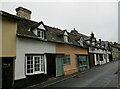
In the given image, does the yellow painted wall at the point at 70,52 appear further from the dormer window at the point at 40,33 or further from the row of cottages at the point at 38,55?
the dormer window at the point at 40,33

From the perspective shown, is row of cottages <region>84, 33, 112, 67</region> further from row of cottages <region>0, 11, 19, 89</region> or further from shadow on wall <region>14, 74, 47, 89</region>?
row of cottages <region>0, 11, 19, 89</region>

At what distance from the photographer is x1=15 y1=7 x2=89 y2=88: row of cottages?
13.3m

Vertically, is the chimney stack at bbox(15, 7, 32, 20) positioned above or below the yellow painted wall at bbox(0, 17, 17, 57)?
above

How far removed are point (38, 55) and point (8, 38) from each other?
158 inches

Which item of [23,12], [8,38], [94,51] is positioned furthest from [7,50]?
[94,51]

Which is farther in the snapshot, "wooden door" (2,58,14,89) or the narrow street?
the narrow street

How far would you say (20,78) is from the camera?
13.0 meters

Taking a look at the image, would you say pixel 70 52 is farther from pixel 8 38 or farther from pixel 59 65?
pixel 8 38

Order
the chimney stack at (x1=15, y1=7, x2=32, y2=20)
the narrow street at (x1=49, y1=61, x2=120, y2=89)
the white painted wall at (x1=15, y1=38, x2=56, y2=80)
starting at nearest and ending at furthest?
1. the white painted wall at (x1=15, y1=38, x2=56, y2=80)
2. the narrow street at (x1=49, y1=61, x2=120, y2=89)
3. the chimney stack at (x1=15, y1=7, x2=32, y2=20)

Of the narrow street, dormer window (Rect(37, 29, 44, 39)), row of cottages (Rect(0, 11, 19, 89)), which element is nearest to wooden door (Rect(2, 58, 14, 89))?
row of cottages (Rect(0, 11, 19, 89))

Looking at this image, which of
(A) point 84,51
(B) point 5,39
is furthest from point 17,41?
(A) point 84,51

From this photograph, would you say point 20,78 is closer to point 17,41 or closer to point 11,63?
point 11,63

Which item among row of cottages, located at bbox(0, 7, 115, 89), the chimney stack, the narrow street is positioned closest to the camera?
row of cottages, located at bbox(0, 7, 115, 89)

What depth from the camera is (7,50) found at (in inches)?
469
